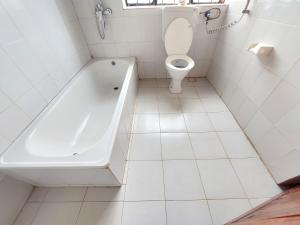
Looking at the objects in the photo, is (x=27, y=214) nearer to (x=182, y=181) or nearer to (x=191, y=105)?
(x=182, y=181)

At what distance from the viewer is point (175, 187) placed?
1.16 metres

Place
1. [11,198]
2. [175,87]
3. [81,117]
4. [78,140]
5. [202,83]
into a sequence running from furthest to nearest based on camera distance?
1. [202,83]
2. [175,87]
3. [81,117]
4. [78,140]
5. [11,198]

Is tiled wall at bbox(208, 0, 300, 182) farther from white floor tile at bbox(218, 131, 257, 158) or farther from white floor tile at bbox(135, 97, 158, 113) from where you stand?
white floor tile at bbox(135, 97, 158, 113)

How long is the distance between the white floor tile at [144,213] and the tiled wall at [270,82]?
0.94 metres

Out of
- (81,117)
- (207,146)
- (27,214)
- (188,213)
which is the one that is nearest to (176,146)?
(207,146)

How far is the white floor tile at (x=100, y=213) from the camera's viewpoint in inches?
39.8

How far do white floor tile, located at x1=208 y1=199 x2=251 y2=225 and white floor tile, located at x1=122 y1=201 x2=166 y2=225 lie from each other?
1.16 feet

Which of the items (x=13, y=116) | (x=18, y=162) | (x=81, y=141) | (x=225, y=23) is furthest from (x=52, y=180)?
(x=225, y=23)

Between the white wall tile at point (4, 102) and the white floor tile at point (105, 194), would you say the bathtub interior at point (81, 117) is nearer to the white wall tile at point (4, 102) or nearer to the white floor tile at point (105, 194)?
the white wall tile at point (4, 102)

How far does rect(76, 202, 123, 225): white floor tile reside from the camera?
101 cm

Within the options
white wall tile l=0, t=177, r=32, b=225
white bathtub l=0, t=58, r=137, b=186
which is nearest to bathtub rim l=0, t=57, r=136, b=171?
white bathtub l=0, t=58, r=137, b=186

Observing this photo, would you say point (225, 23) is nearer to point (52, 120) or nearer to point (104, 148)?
point (104, 148)

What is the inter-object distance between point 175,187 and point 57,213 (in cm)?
89

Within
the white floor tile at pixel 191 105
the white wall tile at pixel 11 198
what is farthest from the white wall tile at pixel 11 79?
the white floor tile at pixel 191 105
